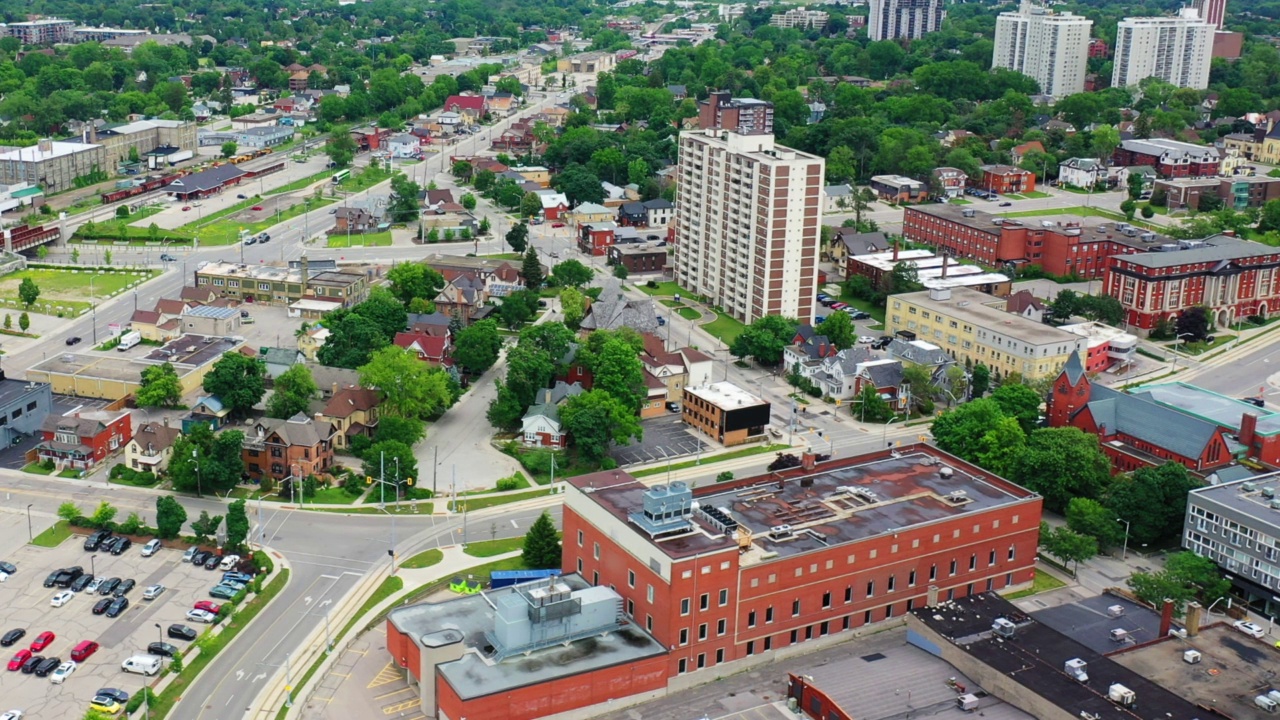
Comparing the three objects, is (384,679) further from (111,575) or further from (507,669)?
(111,575)

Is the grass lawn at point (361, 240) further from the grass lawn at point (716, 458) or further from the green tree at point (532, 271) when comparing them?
the grass lawn at point (716, 458)

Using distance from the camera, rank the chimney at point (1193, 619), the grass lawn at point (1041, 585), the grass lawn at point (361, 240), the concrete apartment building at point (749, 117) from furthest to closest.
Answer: the grass lawn at point (361, 240), the concrete apartment building at point (749, 117), the grass lawn at point (1041, 585), the chimney at point (1193, 619)

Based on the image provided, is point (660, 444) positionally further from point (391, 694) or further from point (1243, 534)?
point (1243, 534)

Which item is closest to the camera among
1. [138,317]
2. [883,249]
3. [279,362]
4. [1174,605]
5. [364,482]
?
[1174,605]

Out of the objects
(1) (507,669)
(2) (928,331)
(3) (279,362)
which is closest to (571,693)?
(1) (507,669)

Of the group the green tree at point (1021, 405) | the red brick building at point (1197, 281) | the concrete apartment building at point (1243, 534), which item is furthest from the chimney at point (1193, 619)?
the red brick building at point (1197, 281)

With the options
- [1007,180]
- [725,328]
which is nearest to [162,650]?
[725,328]
